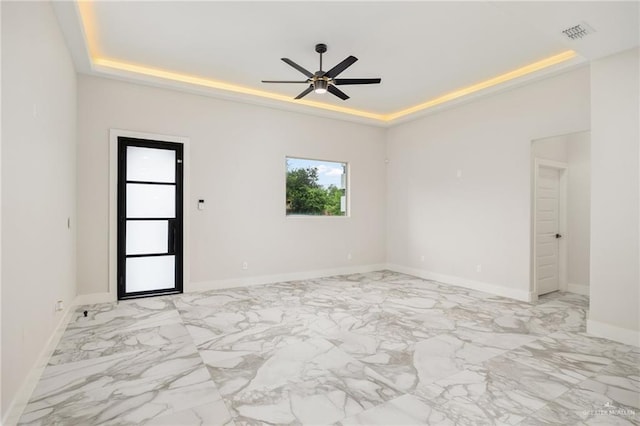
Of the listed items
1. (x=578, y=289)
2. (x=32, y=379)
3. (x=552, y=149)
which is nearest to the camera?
Result: (x=32, y=379)

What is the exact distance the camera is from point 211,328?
3.62 m

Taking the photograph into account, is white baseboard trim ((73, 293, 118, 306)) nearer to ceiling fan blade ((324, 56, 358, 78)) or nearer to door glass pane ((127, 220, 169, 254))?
door glass pane ((127, 220, 169, 254))

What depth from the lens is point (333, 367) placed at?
274 cm

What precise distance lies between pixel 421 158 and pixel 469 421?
5.23 metres

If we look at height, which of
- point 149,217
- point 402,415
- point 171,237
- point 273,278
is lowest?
point 402,415

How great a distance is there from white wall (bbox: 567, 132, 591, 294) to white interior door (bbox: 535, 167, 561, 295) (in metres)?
0.21

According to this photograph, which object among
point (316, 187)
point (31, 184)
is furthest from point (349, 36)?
point (31, 184)

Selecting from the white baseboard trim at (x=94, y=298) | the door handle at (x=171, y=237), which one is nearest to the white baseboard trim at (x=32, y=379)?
the white baseboard trim at (x=94, y=298)

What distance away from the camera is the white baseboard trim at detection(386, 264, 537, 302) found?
4864 millimetres

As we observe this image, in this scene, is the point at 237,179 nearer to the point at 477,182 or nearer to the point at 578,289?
the point at 477,182

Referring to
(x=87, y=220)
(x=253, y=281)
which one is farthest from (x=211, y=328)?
(x=87, y=220)

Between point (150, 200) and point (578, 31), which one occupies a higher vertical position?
point (578, 31)

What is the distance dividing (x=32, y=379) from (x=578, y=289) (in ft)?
23.2

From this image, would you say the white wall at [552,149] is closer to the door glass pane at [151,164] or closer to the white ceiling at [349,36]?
the white ceiling at [349,36]
